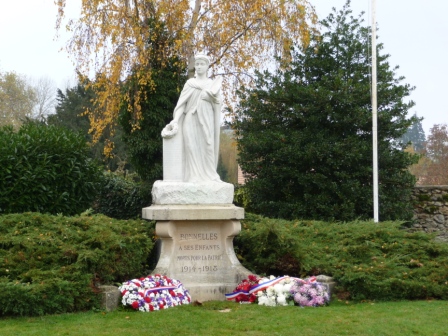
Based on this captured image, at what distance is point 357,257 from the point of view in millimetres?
9422

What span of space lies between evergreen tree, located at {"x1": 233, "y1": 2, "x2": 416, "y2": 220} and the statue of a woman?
576 cm

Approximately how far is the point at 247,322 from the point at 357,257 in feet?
9.90

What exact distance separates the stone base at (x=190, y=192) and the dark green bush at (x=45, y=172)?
358 centimetres

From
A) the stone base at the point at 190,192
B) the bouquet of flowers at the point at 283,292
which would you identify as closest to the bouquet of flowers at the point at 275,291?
the bouquet of flowers at the point at 283,292

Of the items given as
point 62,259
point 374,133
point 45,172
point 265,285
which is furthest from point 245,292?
point 374,133

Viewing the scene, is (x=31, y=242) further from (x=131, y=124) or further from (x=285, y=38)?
(x=285, y=38)

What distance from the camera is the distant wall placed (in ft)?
57.4

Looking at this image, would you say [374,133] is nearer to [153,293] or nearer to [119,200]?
[119,200]

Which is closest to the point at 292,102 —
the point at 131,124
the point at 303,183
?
the point at 303,183

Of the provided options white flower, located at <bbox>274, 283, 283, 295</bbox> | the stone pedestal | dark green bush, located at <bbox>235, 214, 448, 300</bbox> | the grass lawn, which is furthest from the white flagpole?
the grass lawn

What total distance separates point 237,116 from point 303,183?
3.05 meters

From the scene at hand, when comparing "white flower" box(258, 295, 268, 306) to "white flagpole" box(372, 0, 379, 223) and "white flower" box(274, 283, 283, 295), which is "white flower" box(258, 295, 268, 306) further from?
"white flagpole" box(372, 0, 379, 223)

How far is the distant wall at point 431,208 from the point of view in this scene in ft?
57.4

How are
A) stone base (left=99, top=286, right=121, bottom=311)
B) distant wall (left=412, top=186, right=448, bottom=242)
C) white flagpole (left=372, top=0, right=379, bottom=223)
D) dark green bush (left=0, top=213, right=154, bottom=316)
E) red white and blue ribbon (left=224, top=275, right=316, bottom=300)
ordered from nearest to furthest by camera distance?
dark green bush (left=0, top=213, right=154, bottom=316) < stone base (left=99, top=286, right=121, bottom=311) < red white and blue ribbon (left=224, top=275, right=316, bottom=300) < white flagpole (left=372, top=0, right=379, bottom=223) < distant wall (left=412, top=186, right=448, bottom=242)
